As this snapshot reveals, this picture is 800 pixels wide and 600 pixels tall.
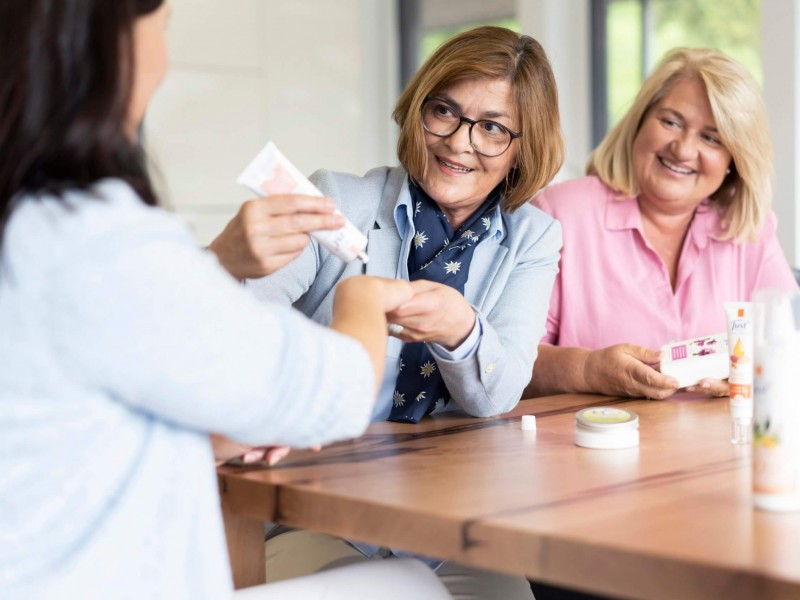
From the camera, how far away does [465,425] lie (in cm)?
154

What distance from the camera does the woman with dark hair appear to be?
83cm

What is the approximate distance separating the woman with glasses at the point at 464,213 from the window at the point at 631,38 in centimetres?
207

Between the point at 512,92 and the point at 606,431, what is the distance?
69 centimetres

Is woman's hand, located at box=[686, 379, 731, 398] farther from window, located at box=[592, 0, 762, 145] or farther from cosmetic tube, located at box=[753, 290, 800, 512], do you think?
window, located at box=[592, 0, 762, 145]

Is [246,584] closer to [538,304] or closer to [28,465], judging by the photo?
[28,465]

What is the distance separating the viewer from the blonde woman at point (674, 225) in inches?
84.5

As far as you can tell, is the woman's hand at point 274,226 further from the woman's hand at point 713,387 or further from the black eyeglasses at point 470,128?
the woman's hand at point 713,387

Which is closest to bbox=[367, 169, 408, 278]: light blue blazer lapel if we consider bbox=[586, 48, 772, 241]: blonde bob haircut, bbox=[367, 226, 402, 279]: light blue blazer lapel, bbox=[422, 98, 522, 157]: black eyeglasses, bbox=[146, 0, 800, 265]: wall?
bbox=[367, 226, 402, 279]: light blue blazer lapel

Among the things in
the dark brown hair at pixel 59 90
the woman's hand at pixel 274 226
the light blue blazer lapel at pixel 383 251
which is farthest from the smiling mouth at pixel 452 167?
the dark brown hair at pixel 59 90

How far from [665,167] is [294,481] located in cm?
129

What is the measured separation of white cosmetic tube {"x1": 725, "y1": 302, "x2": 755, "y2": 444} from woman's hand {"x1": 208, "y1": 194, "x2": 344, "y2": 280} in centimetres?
58

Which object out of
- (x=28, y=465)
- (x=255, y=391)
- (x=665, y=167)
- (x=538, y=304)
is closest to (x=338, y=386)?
(x=255, y=391)

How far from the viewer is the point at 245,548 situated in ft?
4.28

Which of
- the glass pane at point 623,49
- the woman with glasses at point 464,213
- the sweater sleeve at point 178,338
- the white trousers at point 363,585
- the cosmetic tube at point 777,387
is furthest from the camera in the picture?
the glass pane at point 623,49
